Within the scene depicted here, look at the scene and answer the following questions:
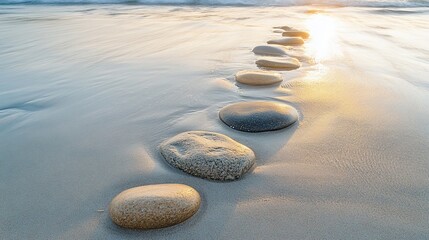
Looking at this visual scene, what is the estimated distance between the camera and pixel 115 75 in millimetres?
3051

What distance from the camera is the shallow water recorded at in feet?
4.02

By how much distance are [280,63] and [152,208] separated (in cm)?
233

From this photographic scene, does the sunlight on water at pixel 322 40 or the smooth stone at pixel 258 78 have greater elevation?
the sunlight on water at pixel 322 40

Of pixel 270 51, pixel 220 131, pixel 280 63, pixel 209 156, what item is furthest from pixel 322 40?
pixel 209 156

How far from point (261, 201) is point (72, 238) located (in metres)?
0.69

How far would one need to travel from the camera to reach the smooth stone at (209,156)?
1445 mm

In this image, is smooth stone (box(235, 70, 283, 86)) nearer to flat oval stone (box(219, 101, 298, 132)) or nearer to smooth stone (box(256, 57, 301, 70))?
smooth stone (box(256, 57, 301, 70))

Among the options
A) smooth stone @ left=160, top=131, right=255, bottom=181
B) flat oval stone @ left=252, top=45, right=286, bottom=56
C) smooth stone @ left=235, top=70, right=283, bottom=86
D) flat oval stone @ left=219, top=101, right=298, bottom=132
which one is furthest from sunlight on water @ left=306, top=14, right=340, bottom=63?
smooth stone @ left=160, top=131, right=255, bottom=181

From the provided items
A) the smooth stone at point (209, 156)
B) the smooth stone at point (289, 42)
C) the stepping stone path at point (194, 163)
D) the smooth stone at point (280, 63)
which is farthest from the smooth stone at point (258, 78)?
the smooth stone at point (289, 42)

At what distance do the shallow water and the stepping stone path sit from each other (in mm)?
42

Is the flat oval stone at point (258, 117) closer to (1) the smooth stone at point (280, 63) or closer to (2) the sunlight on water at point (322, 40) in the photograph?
(1) the smooth stone at point (280, 63)

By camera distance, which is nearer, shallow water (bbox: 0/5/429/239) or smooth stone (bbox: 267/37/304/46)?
shallow water (bbox: 0/5/429/239)

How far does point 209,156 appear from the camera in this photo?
1484 mm

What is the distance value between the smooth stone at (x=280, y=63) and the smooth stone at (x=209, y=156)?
168 cm
